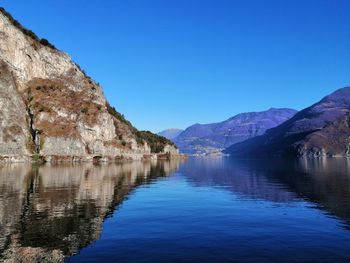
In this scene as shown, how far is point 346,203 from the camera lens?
52781 millimetres

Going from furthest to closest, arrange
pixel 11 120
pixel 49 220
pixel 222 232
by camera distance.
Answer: pixel 11 120, pixel 49 220, pixel 222 232

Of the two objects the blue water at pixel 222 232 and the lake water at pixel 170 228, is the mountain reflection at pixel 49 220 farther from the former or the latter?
the blue water at pixel 222 232

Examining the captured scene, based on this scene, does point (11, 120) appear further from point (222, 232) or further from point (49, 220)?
point (222, 232)

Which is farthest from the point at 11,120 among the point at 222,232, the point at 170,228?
the point at 222,232

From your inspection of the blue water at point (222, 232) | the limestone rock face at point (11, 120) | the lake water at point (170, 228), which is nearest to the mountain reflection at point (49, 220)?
the lake water at point (170, 228)

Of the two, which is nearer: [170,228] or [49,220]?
[170,228]

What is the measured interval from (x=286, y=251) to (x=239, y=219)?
1370 cm

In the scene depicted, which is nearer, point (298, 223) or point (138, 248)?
point (138, 248)

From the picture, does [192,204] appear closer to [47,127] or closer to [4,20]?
[47,127]

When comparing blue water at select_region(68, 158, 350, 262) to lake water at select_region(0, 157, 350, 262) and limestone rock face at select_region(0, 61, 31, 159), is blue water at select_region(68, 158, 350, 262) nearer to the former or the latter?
lake water at select_region(0, 157, 350, 262)

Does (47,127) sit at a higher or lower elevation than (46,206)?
higher

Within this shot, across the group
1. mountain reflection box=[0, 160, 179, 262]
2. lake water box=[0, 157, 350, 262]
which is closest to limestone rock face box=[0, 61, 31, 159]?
mountain reflection box=[0, 160, 179, 262]

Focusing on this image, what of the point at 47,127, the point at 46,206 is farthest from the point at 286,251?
the point at 47,127

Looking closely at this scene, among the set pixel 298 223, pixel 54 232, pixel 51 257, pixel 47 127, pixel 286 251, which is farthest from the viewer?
pixel 47 127
